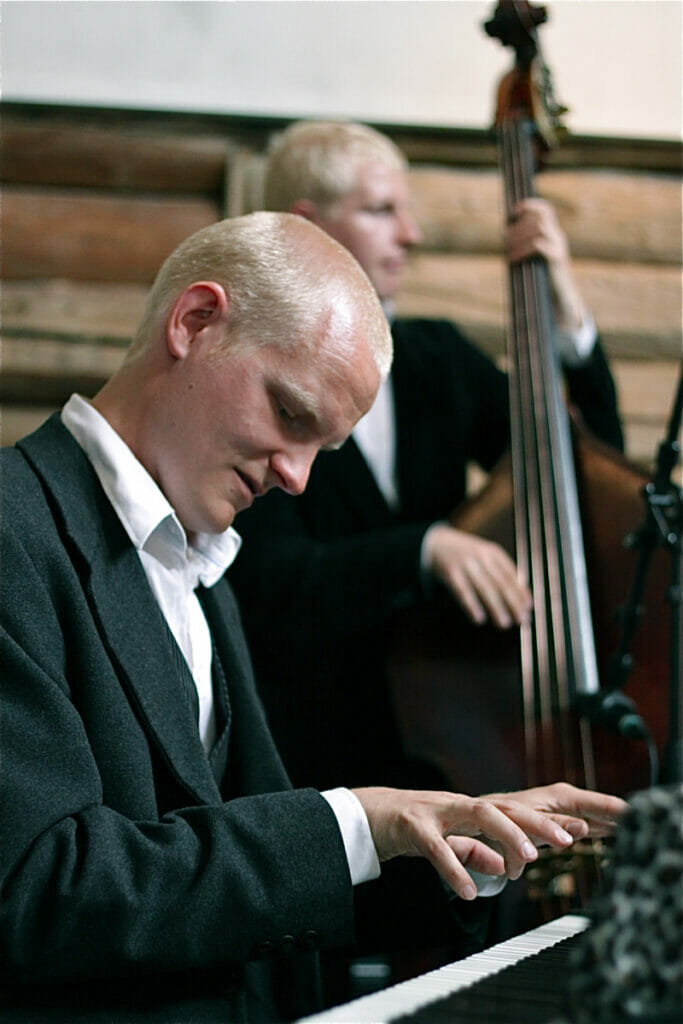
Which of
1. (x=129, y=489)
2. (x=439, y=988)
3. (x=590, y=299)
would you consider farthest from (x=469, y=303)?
(x=439, y=988)

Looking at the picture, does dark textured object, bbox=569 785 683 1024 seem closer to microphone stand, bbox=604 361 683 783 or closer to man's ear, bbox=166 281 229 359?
man's ear, bbox=166 281 229 359

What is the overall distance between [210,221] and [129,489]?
1852 millimetres

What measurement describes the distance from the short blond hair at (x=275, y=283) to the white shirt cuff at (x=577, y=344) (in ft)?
3.08

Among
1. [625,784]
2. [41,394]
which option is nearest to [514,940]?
[625,784]

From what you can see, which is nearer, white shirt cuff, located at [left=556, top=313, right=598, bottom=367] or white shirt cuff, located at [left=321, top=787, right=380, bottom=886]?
white shirt cuff, located at [left=321, top=787, right=380, bottom=886]

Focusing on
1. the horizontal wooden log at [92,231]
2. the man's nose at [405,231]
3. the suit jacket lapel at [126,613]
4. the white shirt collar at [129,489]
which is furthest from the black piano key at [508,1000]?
the horizontal wooden log at [92,231]

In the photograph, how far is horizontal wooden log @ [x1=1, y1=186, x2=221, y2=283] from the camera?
3014 millimetres

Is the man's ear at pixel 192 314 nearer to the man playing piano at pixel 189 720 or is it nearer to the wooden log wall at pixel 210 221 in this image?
the man playing piano at pixel 189 720

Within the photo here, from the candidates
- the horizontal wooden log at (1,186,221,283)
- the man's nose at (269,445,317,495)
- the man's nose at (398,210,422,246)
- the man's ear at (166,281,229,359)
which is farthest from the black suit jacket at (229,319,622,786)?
the horizontal wooden log at (1,186,221,283)

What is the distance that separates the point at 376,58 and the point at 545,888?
2.08m

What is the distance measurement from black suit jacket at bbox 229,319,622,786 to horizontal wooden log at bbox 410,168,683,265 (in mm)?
744

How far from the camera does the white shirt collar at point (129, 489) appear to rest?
1367mm

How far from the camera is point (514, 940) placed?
117 centimetres

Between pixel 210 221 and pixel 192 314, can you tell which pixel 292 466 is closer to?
pixel 192 314
